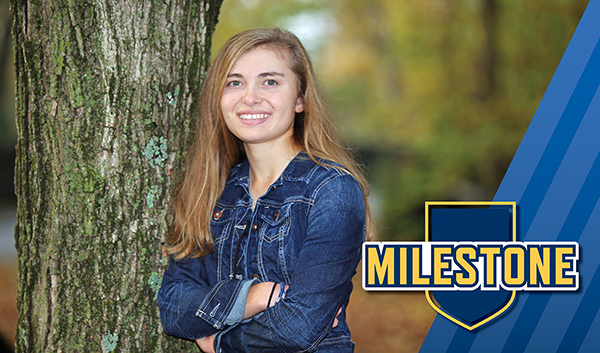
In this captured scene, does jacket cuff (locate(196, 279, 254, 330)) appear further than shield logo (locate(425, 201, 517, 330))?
No

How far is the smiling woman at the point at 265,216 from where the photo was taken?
1808 mm

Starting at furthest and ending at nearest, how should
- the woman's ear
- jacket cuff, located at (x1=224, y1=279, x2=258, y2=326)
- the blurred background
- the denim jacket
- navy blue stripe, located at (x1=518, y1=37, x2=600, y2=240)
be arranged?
the blurred background
navy blue stripe, located at (x1=518, y1=37, x2=600, y2=240)
the woman's ear
jacket cuff, located at (x1=224, y1=279, x2=258, y2=326)
the denim jacket

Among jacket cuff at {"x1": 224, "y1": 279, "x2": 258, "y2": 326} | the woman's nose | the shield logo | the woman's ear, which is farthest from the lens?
the shield logo

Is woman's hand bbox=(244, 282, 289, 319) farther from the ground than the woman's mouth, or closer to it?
closer to it

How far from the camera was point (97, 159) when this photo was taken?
2.15m

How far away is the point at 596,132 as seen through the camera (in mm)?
5348

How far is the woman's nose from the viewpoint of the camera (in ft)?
6.53

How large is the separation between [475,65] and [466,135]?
1.27 meters

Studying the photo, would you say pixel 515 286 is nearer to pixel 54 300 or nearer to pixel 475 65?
pixel 54 300
